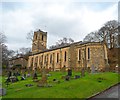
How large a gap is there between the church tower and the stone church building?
499cm

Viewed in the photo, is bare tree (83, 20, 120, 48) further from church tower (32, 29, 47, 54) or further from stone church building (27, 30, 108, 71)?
church tower (32, 29, 47, 54)

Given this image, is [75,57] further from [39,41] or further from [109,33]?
[39,41]

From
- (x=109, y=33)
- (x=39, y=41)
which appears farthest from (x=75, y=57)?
(x=39, y=41)

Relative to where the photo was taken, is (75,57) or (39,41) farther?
(39,41)

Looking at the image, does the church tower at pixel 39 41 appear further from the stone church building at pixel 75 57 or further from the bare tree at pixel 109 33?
the bare tree at pixel 109 33

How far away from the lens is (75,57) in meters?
45.7

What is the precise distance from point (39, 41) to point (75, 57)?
23.2 metres

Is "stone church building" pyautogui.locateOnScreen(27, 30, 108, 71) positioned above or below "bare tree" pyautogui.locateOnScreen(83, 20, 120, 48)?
below

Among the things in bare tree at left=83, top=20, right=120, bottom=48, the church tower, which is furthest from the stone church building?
the church tower

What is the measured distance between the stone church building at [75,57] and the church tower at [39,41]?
16.4 feet

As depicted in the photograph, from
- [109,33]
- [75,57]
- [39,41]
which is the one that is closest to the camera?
[109,33]

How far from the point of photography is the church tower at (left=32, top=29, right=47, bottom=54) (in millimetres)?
64938

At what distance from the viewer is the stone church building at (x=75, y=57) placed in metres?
41.1

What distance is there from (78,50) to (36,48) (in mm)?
24855
